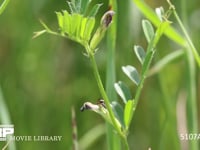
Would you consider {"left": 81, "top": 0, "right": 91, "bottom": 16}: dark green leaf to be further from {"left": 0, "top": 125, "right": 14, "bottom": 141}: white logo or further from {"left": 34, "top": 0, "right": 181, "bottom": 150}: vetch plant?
{"left": 0, "top": 125, "right": 14, "bottom": 141}: white logo

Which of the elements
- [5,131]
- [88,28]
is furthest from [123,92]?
[5,131]

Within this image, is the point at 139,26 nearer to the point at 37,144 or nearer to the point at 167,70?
the point at 167,70

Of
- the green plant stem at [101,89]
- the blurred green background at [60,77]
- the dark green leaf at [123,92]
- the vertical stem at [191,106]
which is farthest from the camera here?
the blurred green background at [60,77]

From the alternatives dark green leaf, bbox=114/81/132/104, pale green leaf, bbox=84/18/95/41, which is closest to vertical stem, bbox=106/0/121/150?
dark green leaf, bbox=114/81/132/104

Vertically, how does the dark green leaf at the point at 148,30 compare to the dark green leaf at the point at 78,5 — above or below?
below

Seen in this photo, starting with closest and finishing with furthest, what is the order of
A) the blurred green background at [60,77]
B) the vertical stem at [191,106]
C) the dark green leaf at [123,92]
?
the dark green leaf at [123,92] → the vertical stem at [191,106] → the blurred green background at [60,77]

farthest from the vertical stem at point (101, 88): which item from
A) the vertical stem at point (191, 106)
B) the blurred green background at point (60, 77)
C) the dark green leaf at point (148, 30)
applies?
the blurred green background at point (60, 77)

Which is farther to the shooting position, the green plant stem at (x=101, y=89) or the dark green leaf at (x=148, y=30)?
the dark green leaf at (x=148, y=30)

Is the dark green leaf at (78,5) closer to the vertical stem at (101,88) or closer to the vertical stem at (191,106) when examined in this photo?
the vertical stem at (101,88)

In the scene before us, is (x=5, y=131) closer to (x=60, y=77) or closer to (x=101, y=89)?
(x=101, y=89)

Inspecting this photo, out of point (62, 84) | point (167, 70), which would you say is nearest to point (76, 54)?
point (62, 84)
